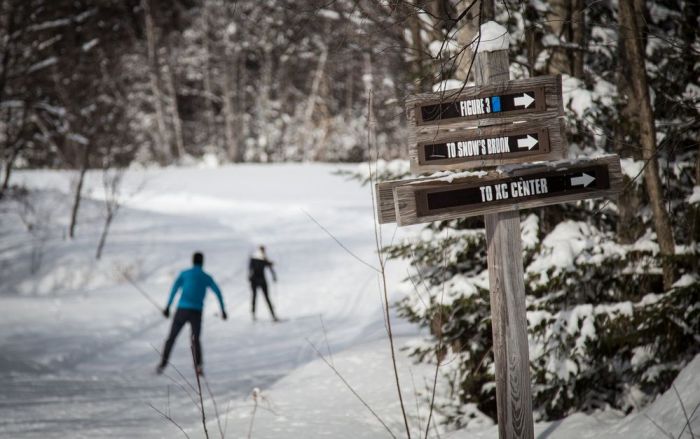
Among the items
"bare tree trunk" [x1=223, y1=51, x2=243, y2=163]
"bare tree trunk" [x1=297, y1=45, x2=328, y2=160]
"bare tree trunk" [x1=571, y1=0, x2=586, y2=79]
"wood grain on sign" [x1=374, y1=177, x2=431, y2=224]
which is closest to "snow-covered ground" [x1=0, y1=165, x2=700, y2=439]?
"wood grain on sign" [x1=374, y1=177, x2=431, y2=224]

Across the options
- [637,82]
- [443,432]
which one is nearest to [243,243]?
[443,432]

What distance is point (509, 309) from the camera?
11.7 ft

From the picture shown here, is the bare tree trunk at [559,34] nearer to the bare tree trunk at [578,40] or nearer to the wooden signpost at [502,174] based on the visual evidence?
the bare tree trunk at [578,40]

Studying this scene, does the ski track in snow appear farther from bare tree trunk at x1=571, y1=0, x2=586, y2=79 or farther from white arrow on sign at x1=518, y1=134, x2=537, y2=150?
bare tree trunk at x1=571, y1=0, x2=586, y2=79

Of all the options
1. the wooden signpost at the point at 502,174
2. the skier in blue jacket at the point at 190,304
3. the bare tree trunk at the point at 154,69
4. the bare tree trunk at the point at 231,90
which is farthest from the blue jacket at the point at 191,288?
the bare tree trunk at the point at 154,69

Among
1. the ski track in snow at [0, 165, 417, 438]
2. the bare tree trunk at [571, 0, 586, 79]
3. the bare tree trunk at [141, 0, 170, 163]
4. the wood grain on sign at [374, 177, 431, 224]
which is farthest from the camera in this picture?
the bare tree trunk at [141, 0, 170, 163]

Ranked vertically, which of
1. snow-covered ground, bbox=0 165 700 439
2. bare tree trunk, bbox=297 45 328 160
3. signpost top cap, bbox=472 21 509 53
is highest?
bare tree trunk, bbox=297 45 328 160

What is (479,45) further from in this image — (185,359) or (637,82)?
(185,359)

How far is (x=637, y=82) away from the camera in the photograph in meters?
4.88

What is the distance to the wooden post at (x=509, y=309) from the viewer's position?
11.7ft

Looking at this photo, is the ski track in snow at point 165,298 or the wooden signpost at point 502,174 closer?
the wooden signpost at point 502,174

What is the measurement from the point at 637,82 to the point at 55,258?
15125mm

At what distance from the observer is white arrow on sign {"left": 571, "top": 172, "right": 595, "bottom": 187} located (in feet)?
11.7

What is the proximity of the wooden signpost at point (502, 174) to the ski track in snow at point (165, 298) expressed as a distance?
6.09 ft
